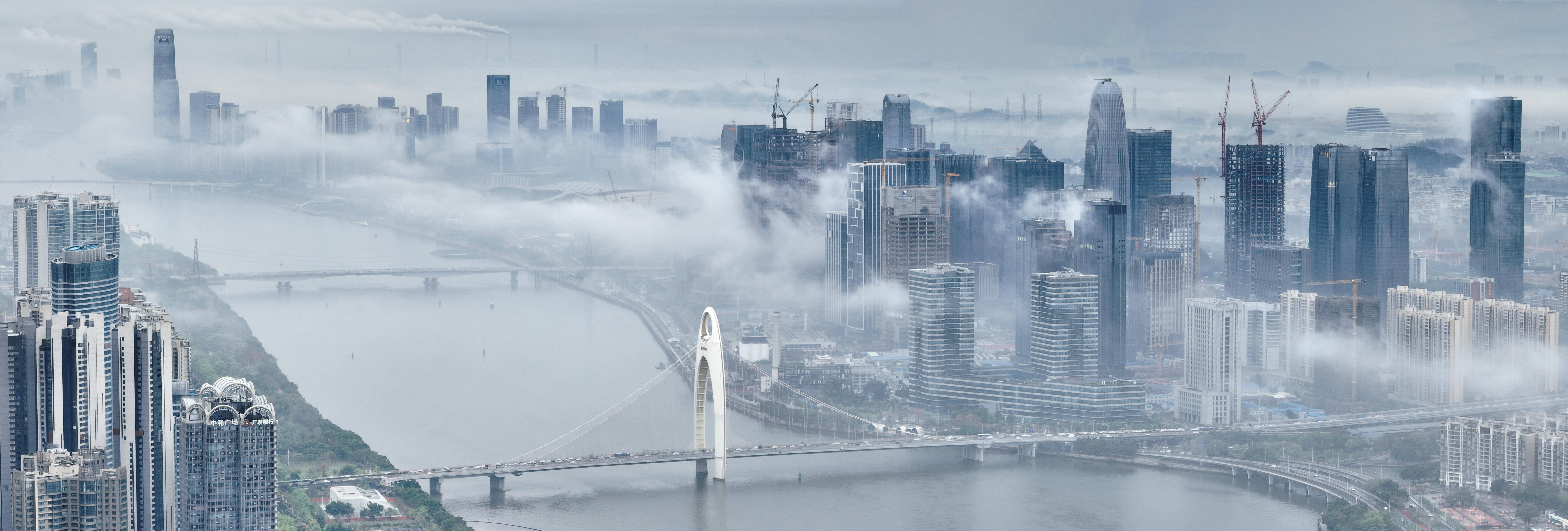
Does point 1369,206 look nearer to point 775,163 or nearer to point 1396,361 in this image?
point 1396,361

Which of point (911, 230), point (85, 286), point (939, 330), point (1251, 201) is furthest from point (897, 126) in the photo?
point (85, 286)

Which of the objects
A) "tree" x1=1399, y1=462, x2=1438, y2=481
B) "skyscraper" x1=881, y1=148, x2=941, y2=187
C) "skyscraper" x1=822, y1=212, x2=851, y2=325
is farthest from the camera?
"skyscraper" x1=881, y1=148, x2=941, y2=187

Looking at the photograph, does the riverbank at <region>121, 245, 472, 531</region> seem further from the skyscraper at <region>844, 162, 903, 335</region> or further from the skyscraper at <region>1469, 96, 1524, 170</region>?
the skyscraper at <region>1469, 96, 1524, 170</region>

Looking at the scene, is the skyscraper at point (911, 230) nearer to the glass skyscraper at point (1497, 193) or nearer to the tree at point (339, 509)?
the glass skyscraper at point (1497, 193)

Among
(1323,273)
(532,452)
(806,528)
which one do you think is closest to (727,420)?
(532,452)

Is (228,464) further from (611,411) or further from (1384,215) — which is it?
(1384,215)

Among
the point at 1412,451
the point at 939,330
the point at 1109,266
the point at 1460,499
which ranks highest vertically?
the point at 1109,266

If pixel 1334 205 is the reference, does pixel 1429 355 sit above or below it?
below

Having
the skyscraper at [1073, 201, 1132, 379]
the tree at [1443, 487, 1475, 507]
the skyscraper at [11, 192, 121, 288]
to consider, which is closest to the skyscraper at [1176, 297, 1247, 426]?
the skyscraper at [1073, 201, 1132, 379]
